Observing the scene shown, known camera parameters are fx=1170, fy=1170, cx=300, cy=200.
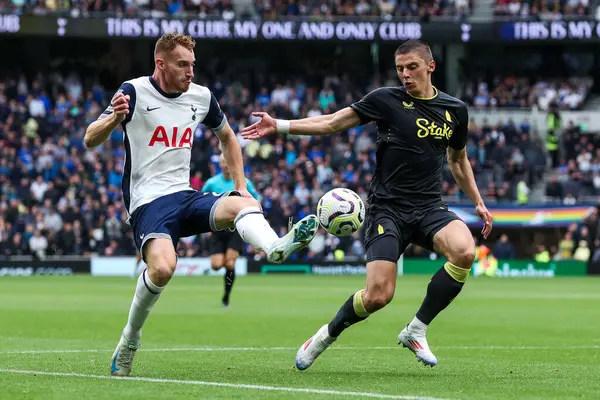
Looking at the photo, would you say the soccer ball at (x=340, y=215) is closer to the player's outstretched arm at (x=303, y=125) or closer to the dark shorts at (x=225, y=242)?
the player's outstretched arm at (x=303, y=125)

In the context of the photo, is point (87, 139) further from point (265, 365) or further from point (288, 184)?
point (288, 184)

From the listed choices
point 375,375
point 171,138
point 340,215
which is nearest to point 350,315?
point 375,375

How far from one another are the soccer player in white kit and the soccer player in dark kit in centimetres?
101

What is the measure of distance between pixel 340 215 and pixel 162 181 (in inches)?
55.7

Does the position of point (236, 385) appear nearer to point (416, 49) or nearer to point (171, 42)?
point (171, 42)

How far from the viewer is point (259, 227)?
8438 millimetres

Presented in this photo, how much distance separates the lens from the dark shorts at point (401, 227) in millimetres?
9609

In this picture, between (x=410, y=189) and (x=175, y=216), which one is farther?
(x=410, y=189)

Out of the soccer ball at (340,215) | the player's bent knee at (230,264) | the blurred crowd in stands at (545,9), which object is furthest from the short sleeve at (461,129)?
the blurred crowd in stands at (545,9)

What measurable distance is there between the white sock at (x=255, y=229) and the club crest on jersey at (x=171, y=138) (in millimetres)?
870

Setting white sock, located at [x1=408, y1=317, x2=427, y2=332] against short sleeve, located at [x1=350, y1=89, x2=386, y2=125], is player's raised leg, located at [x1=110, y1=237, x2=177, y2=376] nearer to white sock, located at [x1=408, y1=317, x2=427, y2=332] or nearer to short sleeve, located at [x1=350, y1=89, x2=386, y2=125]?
short sleeve, located at [x1=350, y1=89, x2=386, y2=125]

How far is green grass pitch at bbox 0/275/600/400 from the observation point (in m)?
8.21

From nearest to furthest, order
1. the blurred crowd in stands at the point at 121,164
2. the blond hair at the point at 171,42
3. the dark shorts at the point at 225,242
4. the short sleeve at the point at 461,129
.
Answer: the blond hair at the point at 171,42
the short sleeve at the point at 461,129
the dark shorts at the point at 225,242
the blurred crowd in stands at the point at 121,164

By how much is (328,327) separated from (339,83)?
34.7 meters
